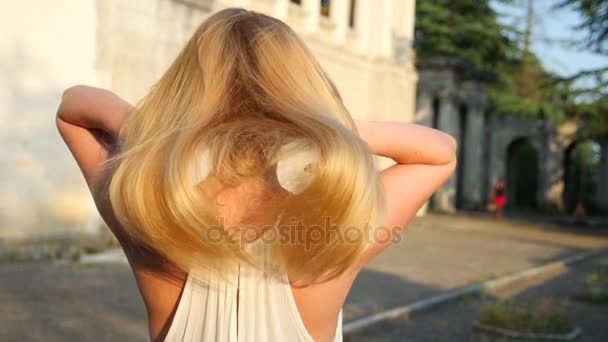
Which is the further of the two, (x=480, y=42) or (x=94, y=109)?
(x=480, y=42)

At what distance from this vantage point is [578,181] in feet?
144

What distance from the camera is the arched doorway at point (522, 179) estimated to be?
43.3 m

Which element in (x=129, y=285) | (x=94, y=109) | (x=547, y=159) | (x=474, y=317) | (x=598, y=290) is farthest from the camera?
(x=547, y=159)

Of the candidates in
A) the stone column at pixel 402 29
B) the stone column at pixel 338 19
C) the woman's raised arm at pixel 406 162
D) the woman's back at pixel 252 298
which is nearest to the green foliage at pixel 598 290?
the woman's raised arm at pixel 406 162

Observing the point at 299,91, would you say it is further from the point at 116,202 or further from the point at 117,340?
the point at 117,340

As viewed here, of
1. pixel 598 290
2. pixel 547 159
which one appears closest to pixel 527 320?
pixel 598 290

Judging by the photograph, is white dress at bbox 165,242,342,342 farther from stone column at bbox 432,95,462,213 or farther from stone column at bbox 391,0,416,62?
stone column at bbox 432,95,462,213

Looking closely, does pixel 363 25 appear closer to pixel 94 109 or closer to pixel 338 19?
pixel 338 19

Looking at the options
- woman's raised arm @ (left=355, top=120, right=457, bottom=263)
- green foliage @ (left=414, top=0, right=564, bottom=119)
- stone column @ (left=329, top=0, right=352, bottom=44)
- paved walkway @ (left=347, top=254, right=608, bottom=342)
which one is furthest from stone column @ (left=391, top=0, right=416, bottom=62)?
woman's raised arm @ (left=355, top=120, right=457, bottom=263)

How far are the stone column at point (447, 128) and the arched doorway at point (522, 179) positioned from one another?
9.98 metres

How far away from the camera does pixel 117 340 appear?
23.3ft

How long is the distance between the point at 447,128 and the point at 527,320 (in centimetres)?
2632

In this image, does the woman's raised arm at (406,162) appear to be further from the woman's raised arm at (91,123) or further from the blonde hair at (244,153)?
the woman's raised arm at (91,123)

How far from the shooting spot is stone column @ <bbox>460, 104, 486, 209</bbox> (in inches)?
1427
